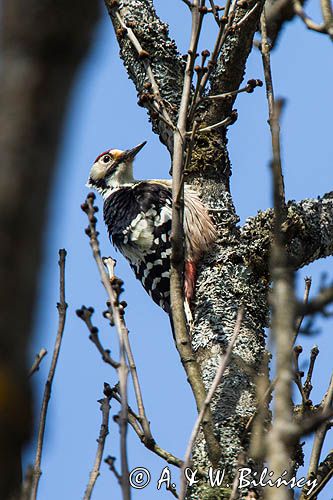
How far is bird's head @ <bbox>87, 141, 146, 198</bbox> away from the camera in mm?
7188

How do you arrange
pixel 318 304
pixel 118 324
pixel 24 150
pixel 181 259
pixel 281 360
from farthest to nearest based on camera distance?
pixel 181 259 → pixel 118 324 → pixel 318 304 → pixel 281 360 → pixel 24 150

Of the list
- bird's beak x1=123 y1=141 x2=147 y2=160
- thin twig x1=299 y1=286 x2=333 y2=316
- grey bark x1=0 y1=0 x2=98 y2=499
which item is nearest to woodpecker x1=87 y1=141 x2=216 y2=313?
bird's beak x1=123 y1=141 x2=147 y2=160

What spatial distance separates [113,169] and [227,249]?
3.04 m

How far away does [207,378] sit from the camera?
12.0ft

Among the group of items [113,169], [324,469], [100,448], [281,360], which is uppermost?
[113,169]

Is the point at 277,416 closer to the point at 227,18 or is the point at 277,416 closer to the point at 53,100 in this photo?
the point at 53,100

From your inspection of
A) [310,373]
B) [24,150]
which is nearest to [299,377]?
[310,373]

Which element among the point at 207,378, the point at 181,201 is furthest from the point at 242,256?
the point at 181,201

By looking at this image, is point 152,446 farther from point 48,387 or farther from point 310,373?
point 310,373

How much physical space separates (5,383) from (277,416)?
0.69m

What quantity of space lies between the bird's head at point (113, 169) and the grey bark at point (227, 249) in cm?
210

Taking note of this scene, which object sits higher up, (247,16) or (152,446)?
(247,16)

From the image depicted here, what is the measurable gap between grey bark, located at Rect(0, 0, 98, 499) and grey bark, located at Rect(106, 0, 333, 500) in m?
2.30

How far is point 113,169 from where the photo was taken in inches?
285
